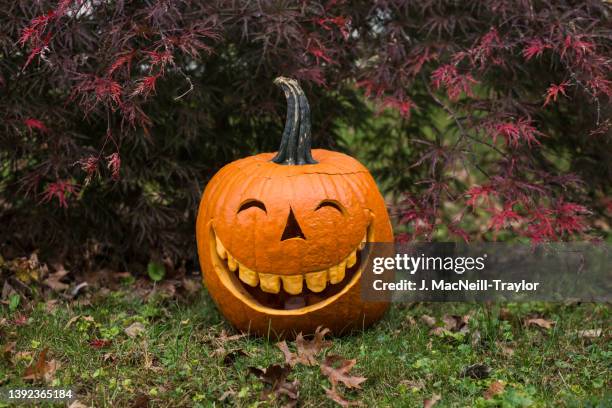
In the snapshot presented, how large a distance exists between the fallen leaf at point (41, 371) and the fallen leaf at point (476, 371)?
5.32ft

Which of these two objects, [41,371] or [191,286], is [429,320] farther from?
[41,371]

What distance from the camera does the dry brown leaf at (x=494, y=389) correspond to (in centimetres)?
271

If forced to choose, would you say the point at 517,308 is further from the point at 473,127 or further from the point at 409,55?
the point at 409,55

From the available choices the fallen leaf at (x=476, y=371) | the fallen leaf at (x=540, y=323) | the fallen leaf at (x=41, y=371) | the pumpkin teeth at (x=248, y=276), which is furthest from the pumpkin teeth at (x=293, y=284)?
the fallen leaf at (x=540, y=323)

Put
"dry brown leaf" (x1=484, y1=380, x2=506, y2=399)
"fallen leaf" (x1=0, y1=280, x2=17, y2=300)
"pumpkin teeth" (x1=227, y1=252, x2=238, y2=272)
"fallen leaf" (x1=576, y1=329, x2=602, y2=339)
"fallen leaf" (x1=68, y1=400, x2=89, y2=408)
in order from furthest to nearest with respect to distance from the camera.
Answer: "fallen leaf" (x1=0, y1=280, x2=17, y2=300), "fallen leaf" (x1=576, y1=329, x2=602, y2=339), "pumpkin teeth" (x1=227, y1=252, x2=238, y2=272), "dry brown leaf" (x1=484, y1=380, x2=506, y2=399), "fallen leaf" (x1=68, y1=400, x2=89, y2=408)

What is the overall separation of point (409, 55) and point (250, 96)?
856 mm

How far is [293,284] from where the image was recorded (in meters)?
3.11

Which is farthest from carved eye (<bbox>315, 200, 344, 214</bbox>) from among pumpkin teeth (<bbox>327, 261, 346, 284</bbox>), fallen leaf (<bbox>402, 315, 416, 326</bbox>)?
fallen leaf (<bbox>402, 315, 416, 326</bbox>)

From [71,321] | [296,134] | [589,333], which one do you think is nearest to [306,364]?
[296,134]

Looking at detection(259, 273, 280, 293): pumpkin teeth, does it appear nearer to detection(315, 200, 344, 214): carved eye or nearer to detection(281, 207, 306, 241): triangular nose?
detection(281, 207, 306, 241): triangular nose

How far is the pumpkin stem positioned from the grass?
0.82 metres

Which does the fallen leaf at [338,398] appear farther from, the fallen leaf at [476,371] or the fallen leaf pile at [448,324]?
the fallen leaf pile at [448,324]

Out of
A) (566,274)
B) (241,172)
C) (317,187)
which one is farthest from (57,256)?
(566,274)

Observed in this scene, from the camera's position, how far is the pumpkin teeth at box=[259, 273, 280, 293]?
3102 millimetres
